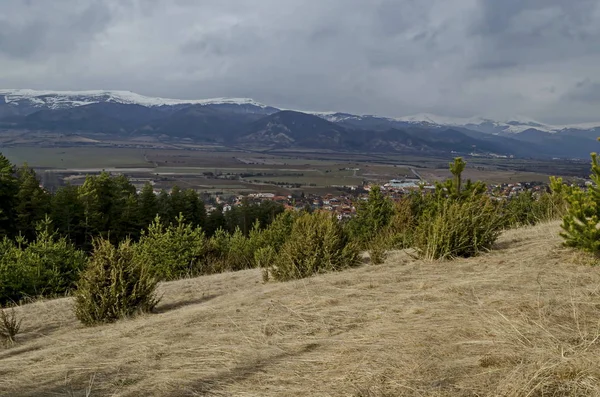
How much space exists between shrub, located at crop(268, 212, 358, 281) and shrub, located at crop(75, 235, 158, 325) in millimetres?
2709

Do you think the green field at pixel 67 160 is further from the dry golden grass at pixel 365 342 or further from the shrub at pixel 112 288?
the dry golden grass at pixel 365 342

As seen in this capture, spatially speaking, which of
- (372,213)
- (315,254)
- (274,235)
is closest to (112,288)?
(315,254)

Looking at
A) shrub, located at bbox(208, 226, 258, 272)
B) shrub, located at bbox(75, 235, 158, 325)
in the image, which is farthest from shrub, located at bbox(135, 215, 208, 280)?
shrub, located at bbox(75, 235, 158, 325)

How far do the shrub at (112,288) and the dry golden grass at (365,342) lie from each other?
39 centimetres

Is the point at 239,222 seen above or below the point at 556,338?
below

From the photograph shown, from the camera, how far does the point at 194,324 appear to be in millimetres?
5820

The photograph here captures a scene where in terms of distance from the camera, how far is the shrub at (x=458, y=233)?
26.5ft

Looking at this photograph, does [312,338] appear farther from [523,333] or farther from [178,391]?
[523,333]

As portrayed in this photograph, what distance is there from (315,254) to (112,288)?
12.9 feet

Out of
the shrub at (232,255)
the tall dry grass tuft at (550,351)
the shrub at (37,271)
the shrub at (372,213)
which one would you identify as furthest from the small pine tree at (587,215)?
the shrub at (372,213)

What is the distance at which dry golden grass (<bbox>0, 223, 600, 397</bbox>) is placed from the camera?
3.21 metres

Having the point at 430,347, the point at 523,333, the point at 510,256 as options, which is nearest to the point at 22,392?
the point at 430,347

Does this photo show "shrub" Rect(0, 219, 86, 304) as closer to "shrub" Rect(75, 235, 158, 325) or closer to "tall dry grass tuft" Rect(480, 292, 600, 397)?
"shrub" Rect(75, 235, 158, 325)

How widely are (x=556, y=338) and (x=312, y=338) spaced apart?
2.25 m
